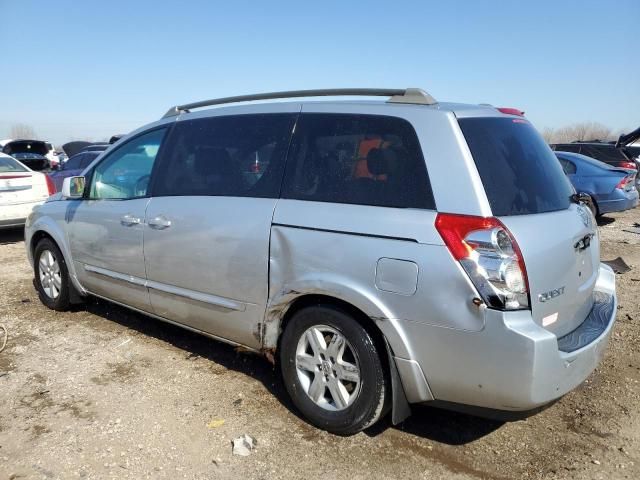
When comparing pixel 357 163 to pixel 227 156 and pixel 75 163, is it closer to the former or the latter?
pixel 227 156

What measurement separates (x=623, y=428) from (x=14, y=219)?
8.77m

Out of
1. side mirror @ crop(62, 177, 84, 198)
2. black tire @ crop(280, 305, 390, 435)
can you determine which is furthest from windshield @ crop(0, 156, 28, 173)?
black tire @ crop(280, 305, 390, 435)

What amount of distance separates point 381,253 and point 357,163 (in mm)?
577

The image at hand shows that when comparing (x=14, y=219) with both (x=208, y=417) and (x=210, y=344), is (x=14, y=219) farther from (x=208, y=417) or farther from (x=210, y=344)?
(x=208, y=417)

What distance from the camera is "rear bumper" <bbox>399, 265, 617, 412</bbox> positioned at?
7.89 ft

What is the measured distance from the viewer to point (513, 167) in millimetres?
2791

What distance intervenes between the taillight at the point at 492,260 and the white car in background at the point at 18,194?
26.7ft

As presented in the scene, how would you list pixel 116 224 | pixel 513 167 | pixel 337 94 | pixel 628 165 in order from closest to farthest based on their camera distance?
pixel 513 167, pixel 337 94, pixel 116 224, pixel 628 165

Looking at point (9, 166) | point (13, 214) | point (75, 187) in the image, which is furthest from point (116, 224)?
point (9, 166)

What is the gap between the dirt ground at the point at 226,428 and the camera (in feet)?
9.06

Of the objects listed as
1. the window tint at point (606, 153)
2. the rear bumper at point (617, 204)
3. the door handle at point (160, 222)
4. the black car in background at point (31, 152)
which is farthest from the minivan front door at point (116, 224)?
the black car in background at point (31, 152)

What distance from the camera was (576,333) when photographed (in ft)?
9.33

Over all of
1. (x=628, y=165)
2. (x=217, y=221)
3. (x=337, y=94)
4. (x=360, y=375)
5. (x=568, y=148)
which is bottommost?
(x=360, y=375)

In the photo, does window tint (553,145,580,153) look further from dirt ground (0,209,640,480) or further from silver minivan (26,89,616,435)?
silver minivan (26,89,616,435)
